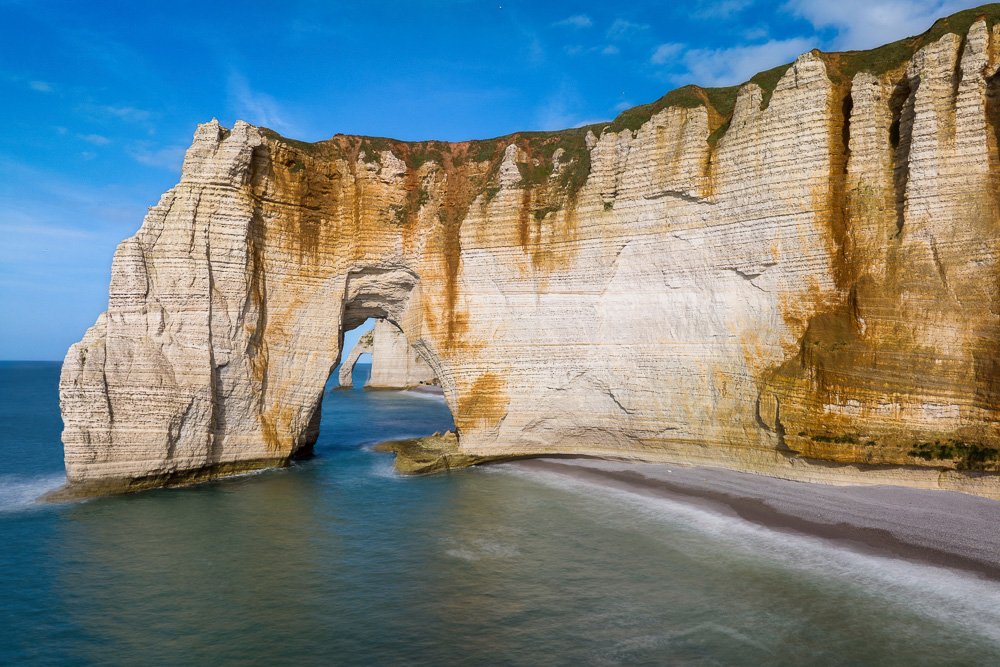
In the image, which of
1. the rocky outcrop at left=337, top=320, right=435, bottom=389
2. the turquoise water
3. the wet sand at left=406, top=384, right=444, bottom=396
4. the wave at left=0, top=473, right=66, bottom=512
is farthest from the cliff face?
the rocky outcrop at left=337, top=320, right=435, bottom=389

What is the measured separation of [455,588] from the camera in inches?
402

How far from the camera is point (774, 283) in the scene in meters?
14.9

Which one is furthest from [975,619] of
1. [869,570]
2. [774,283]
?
[774,283]

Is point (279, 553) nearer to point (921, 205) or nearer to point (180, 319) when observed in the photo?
point (180, 319)

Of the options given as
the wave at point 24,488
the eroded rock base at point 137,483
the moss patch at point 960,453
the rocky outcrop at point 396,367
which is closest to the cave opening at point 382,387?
the rocky outcrop at point 396,367

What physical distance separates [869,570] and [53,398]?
63132mm

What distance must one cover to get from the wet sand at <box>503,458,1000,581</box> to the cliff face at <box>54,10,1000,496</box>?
21.7 inches

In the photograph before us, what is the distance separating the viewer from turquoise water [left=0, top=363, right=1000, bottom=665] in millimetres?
8258

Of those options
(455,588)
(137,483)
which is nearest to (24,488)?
(137,483)

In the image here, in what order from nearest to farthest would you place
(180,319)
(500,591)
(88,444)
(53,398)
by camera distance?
(500,591)
(88,444)
(180,319)
(53,398)

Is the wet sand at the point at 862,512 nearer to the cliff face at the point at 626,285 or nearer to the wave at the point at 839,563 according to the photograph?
the wave at the point at 839,563

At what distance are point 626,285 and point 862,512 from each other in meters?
8.57

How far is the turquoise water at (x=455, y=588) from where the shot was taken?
27.1 ft

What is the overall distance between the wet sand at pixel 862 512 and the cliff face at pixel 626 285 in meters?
0.55
